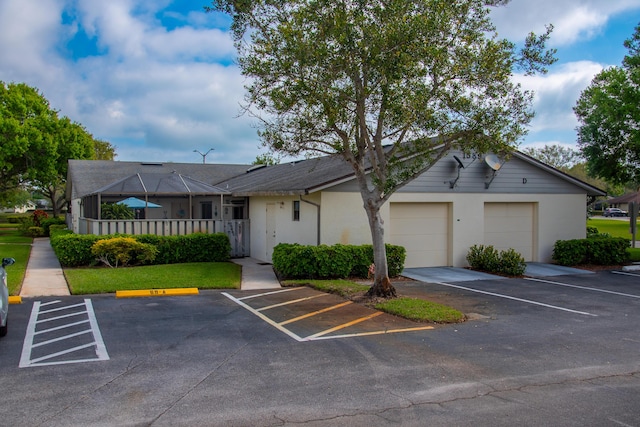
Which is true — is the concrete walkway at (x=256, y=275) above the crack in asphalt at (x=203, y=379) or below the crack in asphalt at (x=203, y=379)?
above

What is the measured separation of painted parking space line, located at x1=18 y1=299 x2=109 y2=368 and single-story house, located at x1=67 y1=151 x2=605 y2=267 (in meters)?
6.97

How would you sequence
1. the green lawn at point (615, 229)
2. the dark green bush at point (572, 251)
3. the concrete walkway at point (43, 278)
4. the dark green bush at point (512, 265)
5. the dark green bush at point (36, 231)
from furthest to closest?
the green lawn at point (615, 229), the dark green bush at point (36, 231), the dark green bush at point (572, 251), the dark green bush at point (512, 265), the concrete walkway at point (43, 278)

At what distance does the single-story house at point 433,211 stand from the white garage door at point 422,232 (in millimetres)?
32

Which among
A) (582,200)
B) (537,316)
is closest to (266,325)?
(537,316)

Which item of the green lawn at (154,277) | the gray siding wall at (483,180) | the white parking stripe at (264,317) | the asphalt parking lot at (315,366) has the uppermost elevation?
the gray siding wall at (483,180)

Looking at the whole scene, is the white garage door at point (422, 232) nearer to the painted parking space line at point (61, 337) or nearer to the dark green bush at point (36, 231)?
the painted parking space line at point (61, 337)

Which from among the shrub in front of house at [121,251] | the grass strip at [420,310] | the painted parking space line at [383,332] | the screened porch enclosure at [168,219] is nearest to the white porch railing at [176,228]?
the screened porch enclosure at [168,219]

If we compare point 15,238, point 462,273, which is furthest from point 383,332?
point 15,238

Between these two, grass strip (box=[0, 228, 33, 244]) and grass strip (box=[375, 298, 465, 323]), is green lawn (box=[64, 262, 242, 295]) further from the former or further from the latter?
grass strip (box=[0, 228, 33, 244])

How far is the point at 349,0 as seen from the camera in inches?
424

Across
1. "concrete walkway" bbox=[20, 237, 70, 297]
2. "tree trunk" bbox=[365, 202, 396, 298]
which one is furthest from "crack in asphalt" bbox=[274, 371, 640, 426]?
"concrete walkway" bbox=[20, 237, 70, 297]

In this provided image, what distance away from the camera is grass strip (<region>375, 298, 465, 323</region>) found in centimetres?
1002

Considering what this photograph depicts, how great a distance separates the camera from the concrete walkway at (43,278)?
41.7ft

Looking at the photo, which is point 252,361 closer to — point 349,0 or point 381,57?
point 381,57
